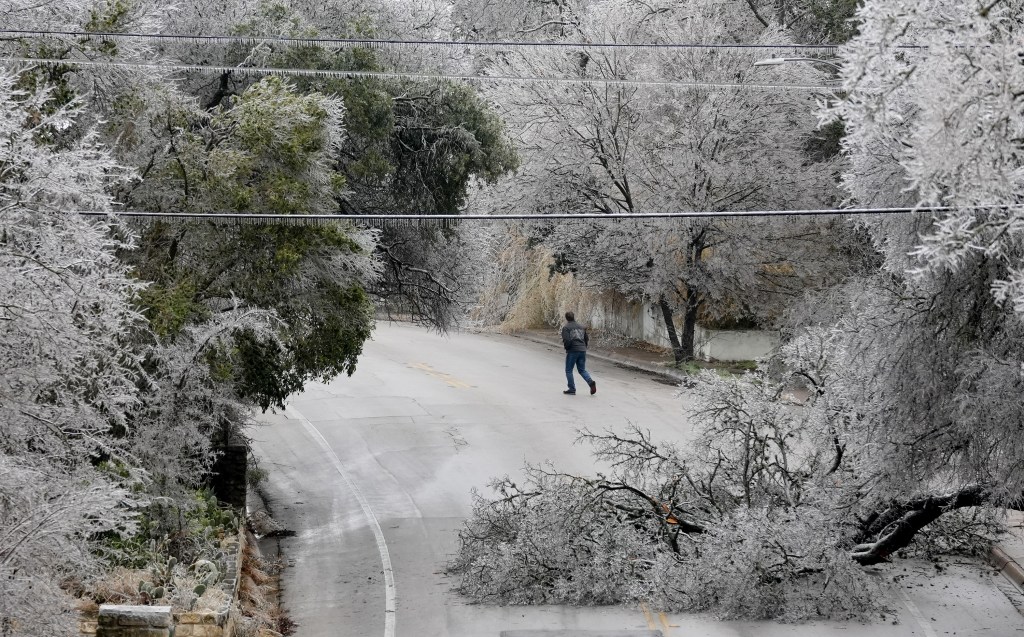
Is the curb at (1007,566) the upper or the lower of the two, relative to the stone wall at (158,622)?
lower

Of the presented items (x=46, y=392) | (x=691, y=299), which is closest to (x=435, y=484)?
(x=46, y=392)

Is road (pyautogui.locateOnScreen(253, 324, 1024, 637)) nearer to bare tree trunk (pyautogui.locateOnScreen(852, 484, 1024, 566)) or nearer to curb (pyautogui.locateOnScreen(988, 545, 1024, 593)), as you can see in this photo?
curb (pyautogui.locateOnScreen(988, 545, 1024, 593))

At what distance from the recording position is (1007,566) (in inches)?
537

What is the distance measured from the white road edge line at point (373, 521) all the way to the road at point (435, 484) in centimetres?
3

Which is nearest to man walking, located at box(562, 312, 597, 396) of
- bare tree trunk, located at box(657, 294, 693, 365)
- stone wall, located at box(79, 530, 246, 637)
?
bare tree trunk, located at box(657, 294, 693, 365)

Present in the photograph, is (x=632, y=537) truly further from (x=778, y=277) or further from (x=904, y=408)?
(x=778, y=277)

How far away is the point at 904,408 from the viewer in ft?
37.0

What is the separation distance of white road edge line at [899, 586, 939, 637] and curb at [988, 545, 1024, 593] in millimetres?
1449

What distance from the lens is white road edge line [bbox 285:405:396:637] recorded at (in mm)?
12602

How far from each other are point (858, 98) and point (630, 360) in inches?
855

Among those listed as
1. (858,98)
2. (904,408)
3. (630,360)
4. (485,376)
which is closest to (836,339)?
(904,408)

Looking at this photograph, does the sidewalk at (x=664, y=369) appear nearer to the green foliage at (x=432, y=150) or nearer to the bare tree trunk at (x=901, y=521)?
the bare tree trunk at (x=901, y=521)

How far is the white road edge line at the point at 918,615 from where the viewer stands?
456 inches

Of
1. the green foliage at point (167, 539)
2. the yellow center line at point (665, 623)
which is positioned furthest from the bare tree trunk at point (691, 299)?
the green foliage at point (167, 539)
